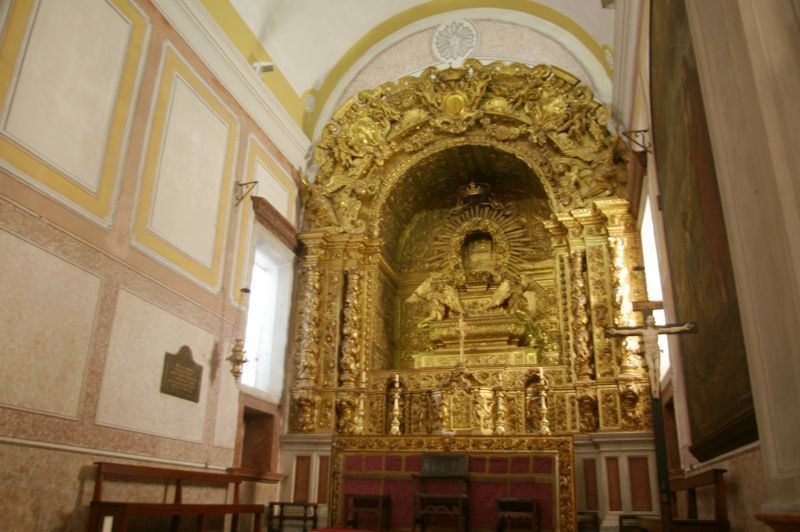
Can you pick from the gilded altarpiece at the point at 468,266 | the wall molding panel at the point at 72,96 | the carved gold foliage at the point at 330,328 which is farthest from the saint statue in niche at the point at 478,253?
the wall molding panel at the point at 72,96

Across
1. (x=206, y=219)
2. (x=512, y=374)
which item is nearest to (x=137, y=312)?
(x=206, y=219)

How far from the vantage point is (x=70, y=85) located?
7.89m

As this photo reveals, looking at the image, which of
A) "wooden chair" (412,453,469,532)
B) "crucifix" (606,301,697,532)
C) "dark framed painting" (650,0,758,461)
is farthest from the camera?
"wooden chair" (412,453,469,532)

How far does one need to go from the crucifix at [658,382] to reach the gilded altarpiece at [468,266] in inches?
188

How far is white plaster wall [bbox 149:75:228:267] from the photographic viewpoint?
952 centimetres

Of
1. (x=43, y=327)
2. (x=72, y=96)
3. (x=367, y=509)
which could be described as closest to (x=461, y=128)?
(x=367, y=509)

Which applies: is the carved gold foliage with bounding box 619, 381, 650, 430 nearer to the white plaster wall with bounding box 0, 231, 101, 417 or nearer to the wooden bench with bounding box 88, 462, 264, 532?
the wooden bench with bounding box 88, 462, 264, 532

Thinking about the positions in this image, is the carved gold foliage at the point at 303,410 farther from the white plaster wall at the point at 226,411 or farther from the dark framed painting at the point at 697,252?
the dark framed painting at the point at 697,252

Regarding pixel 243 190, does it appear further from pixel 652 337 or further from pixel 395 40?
pixel 652 337

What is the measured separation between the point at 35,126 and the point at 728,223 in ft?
22.6

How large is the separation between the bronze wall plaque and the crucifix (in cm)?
579

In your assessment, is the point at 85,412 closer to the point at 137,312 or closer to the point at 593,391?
the point at 137,312

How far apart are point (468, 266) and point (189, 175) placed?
6.95 m

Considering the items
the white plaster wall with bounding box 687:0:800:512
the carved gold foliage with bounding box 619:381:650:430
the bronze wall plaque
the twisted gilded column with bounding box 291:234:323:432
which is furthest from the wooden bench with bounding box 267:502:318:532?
the white plaster wall with bounding box 687:0:800:512
